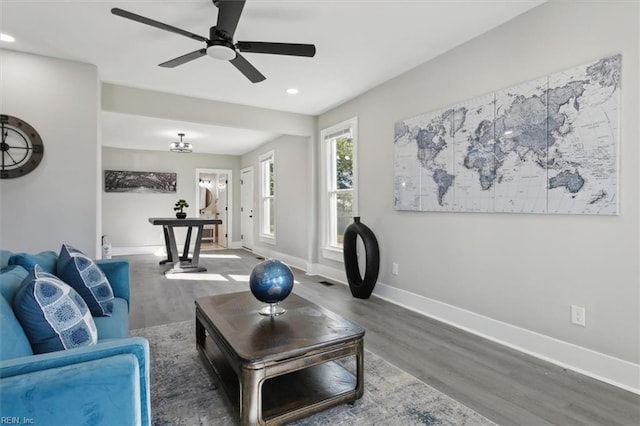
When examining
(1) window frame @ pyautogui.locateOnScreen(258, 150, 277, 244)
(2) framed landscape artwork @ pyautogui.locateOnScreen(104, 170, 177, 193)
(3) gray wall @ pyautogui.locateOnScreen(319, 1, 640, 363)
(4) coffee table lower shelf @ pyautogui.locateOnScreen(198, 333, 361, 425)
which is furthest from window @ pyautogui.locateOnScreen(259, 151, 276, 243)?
(4) coffee table lower shelf @ pyautogui.locateOnScreen(198, 333, 361, 425)

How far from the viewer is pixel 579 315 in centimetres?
227

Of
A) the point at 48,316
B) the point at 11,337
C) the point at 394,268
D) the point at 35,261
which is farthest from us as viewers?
the point at 394,268

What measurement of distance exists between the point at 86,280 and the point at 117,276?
55cm

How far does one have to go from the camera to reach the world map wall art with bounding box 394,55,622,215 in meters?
2.14

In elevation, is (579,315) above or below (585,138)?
below

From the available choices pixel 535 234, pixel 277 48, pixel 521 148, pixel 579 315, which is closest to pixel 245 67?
pixel 277 48

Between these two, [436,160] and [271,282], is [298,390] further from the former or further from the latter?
[436,160]

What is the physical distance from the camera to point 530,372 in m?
2.23

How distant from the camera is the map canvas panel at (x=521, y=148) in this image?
2443mm

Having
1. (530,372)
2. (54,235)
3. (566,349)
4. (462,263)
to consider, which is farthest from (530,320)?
(54,235)

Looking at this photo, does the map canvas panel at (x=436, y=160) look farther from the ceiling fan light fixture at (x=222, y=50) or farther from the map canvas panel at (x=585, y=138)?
the ceiling fan light fixture at (x=222, y=50)

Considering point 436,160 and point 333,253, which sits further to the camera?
point 333,253

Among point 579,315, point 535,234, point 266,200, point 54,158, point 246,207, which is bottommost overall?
point 579,315

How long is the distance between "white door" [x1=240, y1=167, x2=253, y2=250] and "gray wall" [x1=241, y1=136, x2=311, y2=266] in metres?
1.22
